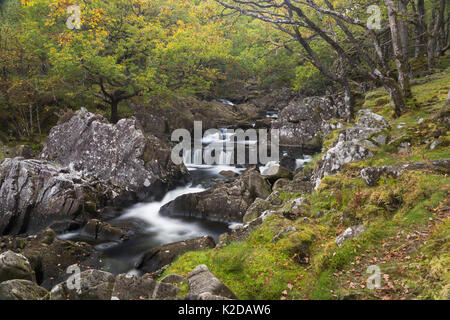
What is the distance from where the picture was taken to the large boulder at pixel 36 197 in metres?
13.9

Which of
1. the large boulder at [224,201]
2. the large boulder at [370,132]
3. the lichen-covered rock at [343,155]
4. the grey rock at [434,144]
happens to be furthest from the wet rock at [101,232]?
the grey rock at [434,144]

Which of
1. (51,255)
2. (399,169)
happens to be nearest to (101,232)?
(51,255)

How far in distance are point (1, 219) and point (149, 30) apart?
18.2m

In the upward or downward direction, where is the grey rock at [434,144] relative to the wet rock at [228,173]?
upward

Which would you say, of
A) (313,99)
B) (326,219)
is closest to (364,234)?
(326,219)

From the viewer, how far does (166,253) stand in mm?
10625

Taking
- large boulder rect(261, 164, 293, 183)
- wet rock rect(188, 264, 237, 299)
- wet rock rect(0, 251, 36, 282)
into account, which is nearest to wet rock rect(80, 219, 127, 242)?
wet rock rect(0, 251, 36, 282)

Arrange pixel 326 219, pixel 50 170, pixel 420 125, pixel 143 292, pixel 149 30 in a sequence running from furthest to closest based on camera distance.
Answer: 1. pixel 149 30
2. pixel 50 170
3. pixel 420 125
4. pixel 326 219
5. pixel 143 292

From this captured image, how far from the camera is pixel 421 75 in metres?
21.2

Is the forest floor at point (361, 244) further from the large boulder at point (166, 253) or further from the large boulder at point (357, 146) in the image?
the large boulder at point (166, 253)

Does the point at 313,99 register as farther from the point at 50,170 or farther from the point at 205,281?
the point at 205,281

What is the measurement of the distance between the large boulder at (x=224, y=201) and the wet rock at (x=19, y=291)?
349 inches

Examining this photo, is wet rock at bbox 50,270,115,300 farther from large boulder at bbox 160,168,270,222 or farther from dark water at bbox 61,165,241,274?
large boulder at bbox 160,168,270,222

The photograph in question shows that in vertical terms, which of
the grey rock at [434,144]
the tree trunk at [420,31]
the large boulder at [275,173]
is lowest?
the large boulder at [275,173]
